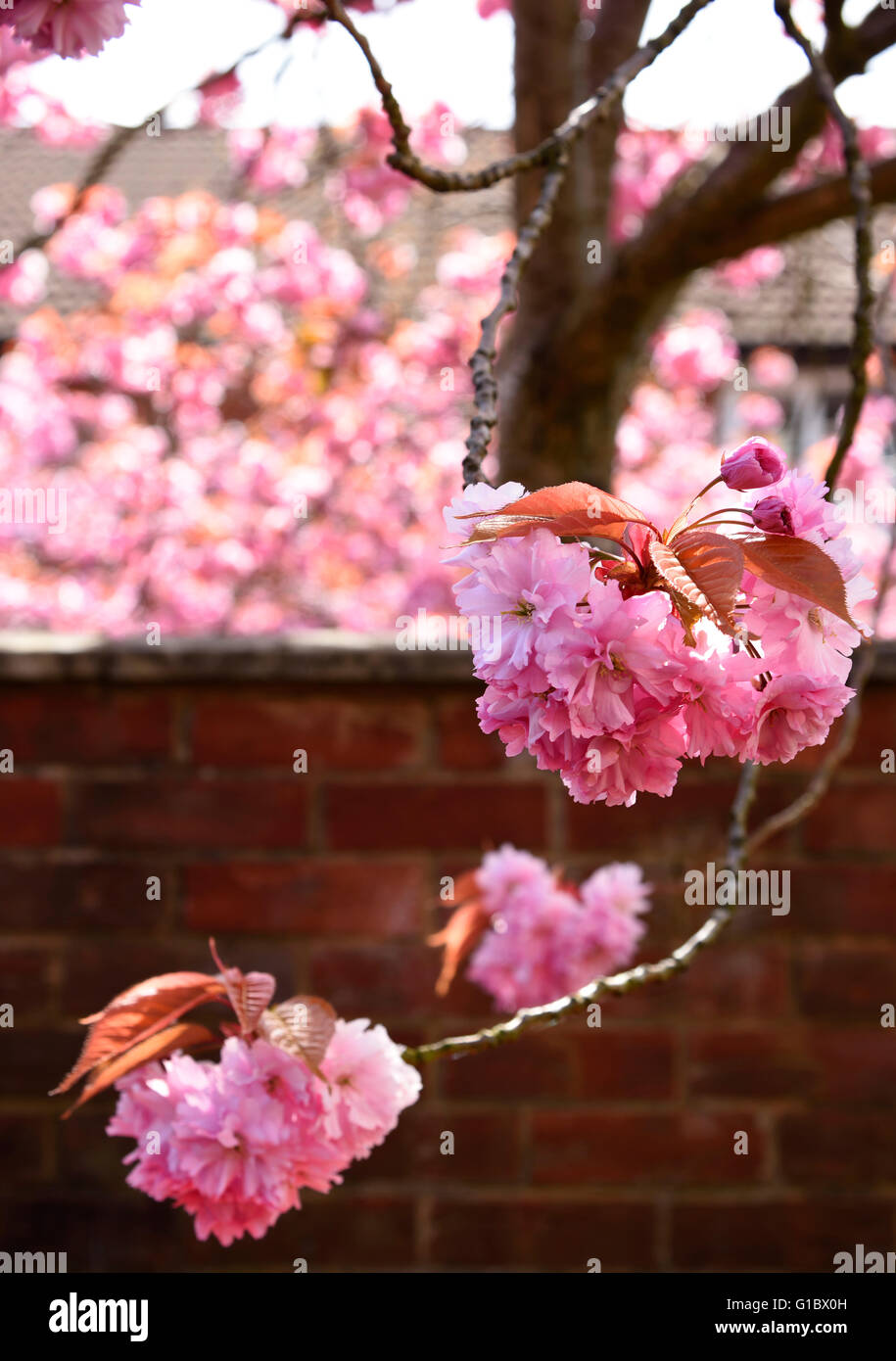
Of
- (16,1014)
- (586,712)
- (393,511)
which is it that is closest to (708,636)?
(586,712)

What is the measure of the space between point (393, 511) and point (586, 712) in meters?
4.61

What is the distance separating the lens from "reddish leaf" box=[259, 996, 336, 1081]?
79 centimetres

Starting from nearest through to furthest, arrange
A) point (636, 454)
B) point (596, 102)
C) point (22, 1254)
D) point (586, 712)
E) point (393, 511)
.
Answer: point (586, 712) → point (596, 102) → point (22, 1254) → point (393, 511) → point (636, 454)

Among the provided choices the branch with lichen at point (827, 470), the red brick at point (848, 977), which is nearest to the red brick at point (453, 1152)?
the red brick at point (848, 977)

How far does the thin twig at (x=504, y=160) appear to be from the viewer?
78cm

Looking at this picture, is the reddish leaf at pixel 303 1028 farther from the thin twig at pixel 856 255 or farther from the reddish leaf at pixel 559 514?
the thin twig at pixel 856 255

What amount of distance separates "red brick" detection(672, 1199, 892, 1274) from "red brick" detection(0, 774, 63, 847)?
3.73ft

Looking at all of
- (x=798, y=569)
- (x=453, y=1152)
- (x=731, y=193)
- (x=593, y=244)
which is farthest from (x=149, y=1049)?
(x=593, y=244)

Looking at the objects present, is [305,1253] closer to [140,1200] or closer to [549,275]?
[140,1200]

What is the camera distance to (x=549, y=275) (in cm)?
211

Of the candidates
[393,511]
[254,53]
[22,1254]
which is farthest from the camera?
[393,511]

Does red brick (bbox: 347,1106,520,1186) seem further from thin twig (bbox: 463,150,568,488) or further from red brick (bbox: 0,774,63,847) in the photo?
thin twig (bbox: 463,150,568,488)

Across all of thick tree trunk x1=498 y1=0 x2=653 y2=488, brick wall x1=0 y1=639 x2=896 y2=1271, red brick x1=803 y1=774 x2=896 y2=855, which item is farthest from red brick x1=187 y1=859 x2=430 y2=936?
thick tree trunk x1=498 y1=0 x2=653 y2=488

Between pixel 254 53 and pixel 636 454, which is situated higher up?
pixel 636 454
